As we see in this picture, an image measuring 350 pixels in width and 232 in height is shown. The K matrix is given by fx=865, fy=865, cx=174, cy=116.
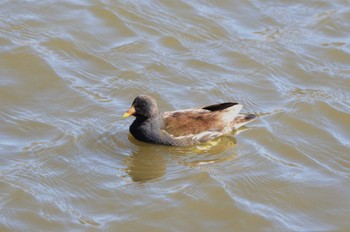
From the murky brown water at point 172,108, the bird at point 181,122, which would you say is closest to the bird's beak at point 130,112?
the bird at point 181,122

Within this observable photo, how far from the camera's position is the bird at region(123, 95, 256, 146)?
447 inches

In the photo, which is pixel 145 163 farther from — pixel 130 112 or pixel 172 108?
pixel 172 108

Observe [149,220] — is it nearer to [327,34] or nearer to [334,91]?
[334,91]

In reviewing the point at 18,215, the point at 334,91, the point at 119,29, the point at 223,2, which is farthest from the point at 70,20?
the point at 18,215

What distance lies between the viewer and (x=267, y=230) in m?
9.36

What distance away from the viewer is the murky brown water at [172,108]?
960cm

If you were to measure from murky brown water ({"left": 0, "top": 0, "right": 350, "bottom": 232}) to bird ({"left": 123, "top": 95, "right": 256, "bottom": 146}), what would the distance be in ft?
0.48

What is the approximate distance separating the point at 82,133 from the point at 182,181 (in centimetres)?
166

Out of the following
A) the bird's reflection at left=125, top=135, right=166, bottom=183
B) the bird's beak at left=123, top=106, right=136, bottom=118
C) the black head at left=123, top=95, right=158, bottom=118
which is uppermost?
the black head at left=123, top=95, right=158, bottom=118

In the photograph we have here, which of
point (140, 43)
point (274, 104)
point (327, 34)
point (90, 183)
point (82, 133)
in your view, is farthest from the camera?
point (327, 34)

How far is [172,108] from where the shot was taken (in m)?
12.0

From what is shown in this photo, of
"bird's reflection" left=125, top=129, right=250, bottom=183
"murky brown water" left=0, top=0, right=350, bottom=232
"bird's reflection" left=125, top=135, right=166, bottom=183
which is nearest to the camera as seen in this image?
"murky brown water" left=0, top=0, right=350, bottom=232

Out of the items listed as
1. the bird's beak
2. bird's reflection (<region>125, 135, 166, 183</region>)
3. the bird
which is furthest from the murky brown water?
the bird's beak

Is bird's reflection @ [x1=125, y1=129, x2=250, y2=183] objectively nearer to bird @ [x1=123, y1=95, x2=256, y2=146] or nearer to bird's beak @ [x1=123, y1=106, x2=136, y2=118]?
bird @ [x1=123, y1=95, x2=256, y2=146]
